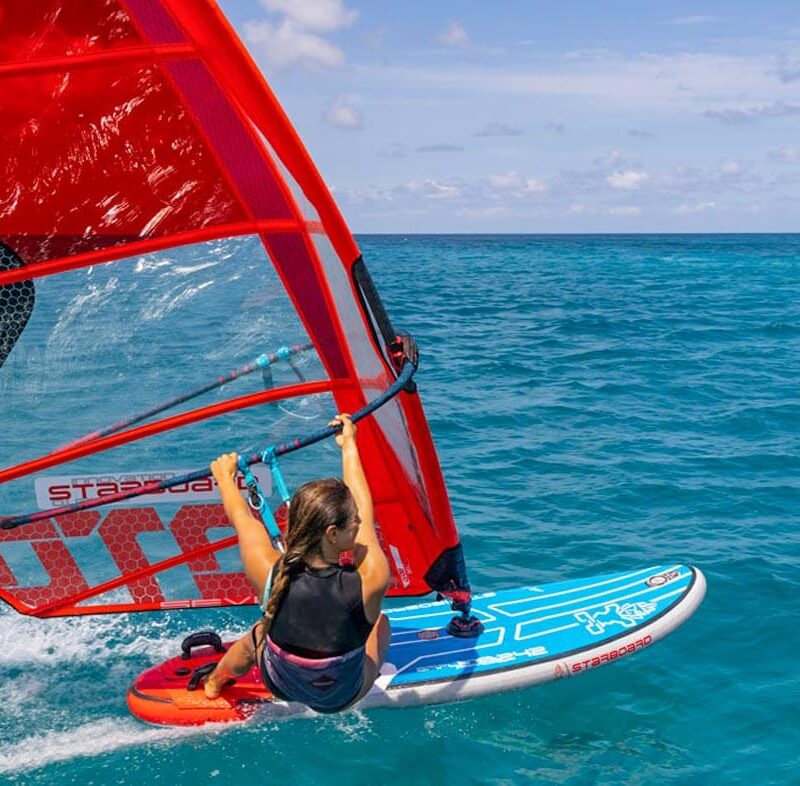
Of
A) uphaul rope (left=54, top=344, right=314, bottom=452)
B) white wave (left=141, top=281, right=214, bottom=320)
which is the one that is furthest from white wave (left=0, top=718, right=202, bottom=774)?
white wave (left=141, top=281, right=214, bottom=320)

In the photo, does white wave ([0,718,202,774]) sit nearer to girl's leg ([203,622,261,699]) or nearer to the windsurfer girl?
girl's leg ([203,622,261,699])

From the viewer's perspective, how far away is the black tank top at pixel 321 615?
4203 millimetres

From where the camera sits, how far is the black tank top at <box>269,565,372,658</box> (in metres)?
4.20

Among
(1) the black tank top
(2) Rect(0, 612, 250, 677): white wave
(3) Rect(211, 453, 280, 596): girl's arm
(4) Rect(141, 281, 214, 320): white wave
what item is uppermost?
(4) Rect(141, 281, 214, 320): white wave

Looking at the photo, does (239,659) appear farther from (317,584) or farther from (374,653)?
(317,584)

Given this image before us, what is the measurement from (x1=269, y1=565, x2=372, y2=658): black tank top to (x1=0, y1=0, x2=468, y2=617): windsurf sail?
921 mm

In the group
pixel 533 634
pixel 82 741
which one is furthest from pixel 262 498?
pixel 533 634

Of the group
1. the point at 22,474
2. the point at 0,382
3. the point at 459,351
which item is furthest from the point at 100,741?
the point at 459,351

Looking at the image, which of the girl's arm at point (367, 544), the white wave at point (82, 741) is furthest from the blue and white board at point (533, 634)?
the girl's arm at point (367, 544)

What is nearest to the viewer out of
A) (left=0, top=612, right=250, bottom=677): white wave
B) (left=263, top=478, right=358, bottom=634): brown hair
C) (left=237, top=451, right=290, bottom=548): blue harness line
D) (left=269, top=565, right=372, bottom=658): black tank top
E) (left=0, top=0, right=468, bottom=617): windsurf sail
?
(left=263, top=478, right=358, bottom=634): brown hair

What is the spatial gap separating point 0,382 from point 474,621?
11.0 ft

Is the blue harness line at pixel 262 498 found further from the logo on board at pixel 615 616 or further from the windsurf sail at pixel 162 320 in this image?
the logo on board at pixel 615 616

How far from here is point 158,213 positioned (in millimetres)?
5055

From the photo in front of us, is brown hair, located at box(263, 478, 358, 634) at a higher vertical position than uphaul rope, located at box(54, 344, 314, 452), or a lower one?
higher
